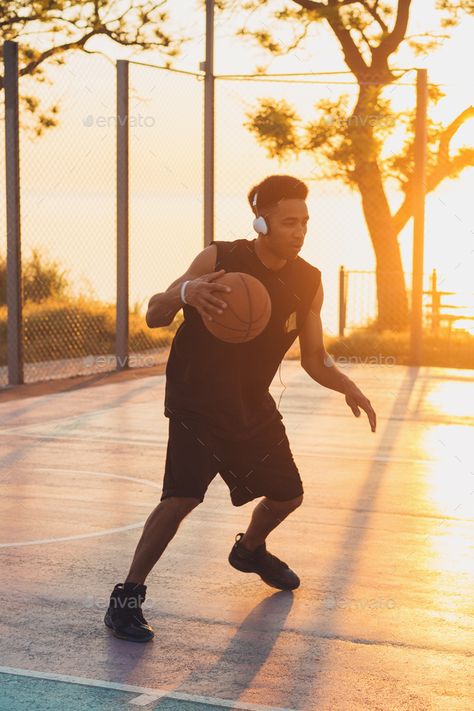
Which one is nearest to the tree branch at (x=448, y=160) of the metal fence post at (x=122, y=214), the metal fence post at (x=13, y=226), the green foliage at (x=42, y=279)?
the green foliage at (x=42, y=279)

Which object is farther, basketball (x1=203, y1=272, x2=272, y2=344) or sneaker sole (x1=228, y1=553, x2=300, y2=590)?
sneaker sole (x1=228, y1=553, x2=300, y2=590)

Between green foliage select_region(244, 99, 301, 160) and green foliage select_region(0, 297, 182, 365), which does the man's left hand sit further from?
green foliage select_region(244, 99, 301, 160)

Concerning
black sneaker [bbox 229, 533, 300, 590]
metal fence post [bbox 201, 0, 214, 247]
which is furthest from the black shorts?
metal fence post [bbox 201, 0, 214, 247]

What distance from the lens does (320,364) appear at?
5902 millimetres

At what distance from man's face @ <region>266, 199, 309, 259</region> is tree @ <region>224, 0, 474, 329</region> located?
1311 cm

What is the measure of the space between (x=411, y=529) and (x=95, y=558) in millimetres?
1803

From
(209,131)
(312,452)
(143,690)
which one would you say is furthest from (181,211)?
(143,690)

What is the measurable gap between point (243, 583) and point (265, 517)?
0.41m

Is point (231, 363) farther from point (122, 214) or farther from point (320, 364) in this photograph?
point (122, 214)

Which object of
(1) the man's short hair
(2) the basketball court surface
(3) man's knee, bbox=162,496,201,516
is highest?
(1) the man's short hair

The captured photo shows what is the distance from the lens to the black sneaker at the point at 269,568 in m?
6.06

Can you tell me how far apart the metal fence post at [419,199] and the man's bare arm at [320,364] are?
410 inches

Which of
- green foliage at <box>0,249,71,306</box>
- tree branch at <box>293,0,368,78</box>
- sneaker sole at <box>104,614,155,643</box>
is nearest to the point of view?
sneaker sole at <box>104,614,155,643</box>

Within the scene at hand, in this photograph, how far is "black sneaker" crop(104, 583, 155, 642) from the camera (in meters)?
5.26
